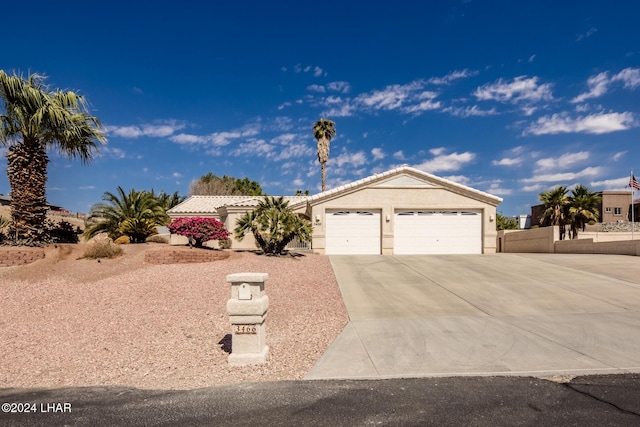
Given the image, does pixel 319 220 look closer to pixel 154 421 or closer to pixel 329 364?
pixel 329 364

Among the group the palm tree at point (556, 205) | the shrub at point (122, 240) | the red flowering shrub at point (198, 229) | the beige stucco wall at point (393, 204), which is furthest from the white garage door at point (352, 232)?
the palm tree at point (556, 205)

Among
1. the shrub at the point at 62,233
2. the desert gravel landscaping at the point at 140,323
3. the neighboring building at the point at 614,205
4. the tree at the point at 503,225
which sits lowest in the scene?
the desert gravel landscaping at the point at 140,323

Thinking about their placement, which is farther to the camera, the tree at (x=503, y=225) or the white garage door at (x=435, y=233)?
the tree at (x=503, y=225)

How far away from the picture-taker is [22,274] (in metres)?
12.0

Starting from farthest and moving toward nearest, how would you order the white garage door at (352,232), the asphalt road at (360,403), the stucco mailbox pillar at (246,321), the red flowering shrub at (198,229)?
the white garage door at (352,232) → the red flowering shrub at (198,229) → the stucco mailbox pillar at (246,321) → the asphalt road at (360,403)

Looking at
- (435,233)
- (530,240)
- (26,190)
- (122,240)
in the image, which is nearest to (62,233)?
(122,240)

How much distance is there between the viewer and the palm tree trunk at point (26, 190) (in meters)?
14.3

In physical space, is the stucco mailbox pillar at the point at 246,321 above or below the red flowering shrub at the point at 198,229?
below

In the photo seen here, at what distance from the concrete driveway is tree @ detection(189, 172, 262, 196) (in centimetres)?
4265

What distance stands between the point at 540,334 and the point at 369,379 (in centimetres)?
433

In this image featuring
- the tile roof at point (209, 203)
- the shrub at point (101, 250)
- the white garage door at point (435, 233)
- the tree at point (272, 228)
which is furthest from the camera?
the tile roof at point (209, 203)

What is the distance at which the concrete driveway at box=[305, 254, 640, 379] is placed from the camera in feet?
20.5

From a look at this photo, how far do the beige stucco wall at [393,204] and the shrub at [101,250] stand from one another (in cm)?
1107

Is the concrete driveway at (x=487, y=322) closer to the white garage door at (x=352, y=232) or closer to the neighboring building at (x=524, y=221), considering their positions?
the white garage door at (x=352, y=232)
